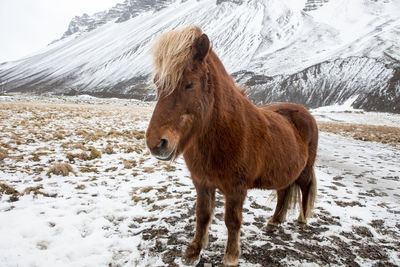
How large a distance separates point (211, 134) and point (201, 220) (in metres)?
1.26

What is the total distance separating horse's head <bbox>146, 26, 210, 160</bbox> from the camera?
1766 millimetres

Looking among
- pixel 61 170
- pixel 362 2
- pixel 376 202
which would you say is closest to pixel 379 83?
pixel 376 202

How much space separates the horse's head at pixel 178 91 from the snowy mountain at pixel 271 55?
45.8m

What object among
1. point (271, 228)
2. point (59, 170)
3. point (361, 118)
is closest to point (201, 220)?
point (271, 228)

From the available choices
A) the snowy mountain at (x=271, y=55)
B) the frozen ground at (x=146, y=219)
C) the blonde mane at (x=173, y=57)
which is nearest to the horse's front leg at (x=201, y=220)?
the frozen ground at (x=146, y=219)

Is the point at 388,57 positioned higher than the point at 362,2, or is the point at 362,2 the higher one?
the point at 362,2

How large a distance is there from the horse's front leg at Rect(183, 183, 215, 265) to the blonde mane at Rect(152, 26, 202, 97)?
127 cm

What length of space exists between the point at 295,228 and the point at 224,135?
2.42 meters

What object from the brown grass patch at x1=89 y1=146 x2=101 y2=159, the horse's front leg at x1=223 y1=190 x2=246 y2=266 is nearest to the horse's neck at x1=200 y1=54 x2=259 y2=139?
the horse's front leg at x1=223 y1=190 x2=246 y2=266

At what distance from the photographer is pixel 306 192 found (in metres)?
3.58

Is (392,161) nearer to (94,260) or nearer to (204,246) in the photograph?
(204,246)

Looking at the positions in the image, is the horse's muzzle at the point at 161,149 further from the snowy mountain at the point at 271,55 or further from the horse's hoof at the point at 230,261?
the snowy mountain at the point at 271,55

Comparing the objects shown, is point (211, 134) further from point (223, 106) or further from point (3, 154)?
point (3, 154)

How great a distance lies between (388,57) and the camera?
70438 millimetres
